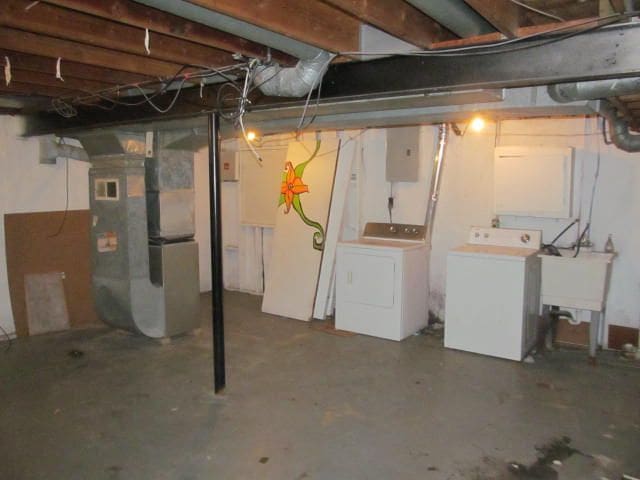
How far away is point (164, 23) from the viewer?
220 cm

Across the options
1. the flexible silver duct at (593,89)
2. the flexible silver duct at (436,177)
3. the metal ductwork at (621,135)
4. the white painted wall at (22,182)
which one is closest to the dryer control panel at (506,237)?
the flexible silver duct at (436,177)

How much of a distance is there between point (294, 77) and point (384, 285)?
2.39m

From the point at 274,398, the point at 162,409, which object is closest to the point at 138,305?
the point at 162,409

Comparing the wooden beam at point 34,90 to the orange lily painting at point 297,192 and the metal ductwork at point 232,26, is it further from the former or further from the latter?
the orange lily painting at point 297,192

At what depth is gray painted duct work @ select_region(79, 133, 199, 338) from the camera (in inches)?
170

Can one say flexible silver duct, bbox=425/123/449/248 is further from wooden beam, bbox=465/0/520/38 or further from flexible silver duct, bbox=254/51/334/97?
wooden beam, bbox=465/0/520/38

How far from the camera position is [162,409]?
3.16m

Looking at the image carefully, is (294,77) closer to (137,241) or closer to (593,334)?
(137,241)

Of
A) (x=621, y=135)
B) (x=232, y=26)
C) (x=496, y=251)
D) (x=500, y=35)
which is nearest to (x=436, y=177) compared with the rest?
(x=496, y=251)

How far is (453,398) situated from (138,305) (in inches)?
107

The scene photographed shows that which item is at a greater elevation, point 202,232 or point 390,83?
point 390,83

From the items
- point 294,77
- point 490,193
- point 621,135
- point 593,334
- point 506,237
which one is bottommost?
point 593,334

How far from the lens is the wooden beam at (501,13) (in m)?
1.77

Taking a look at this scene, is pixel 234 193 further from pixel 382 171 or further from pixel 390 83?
pixel 390 83
